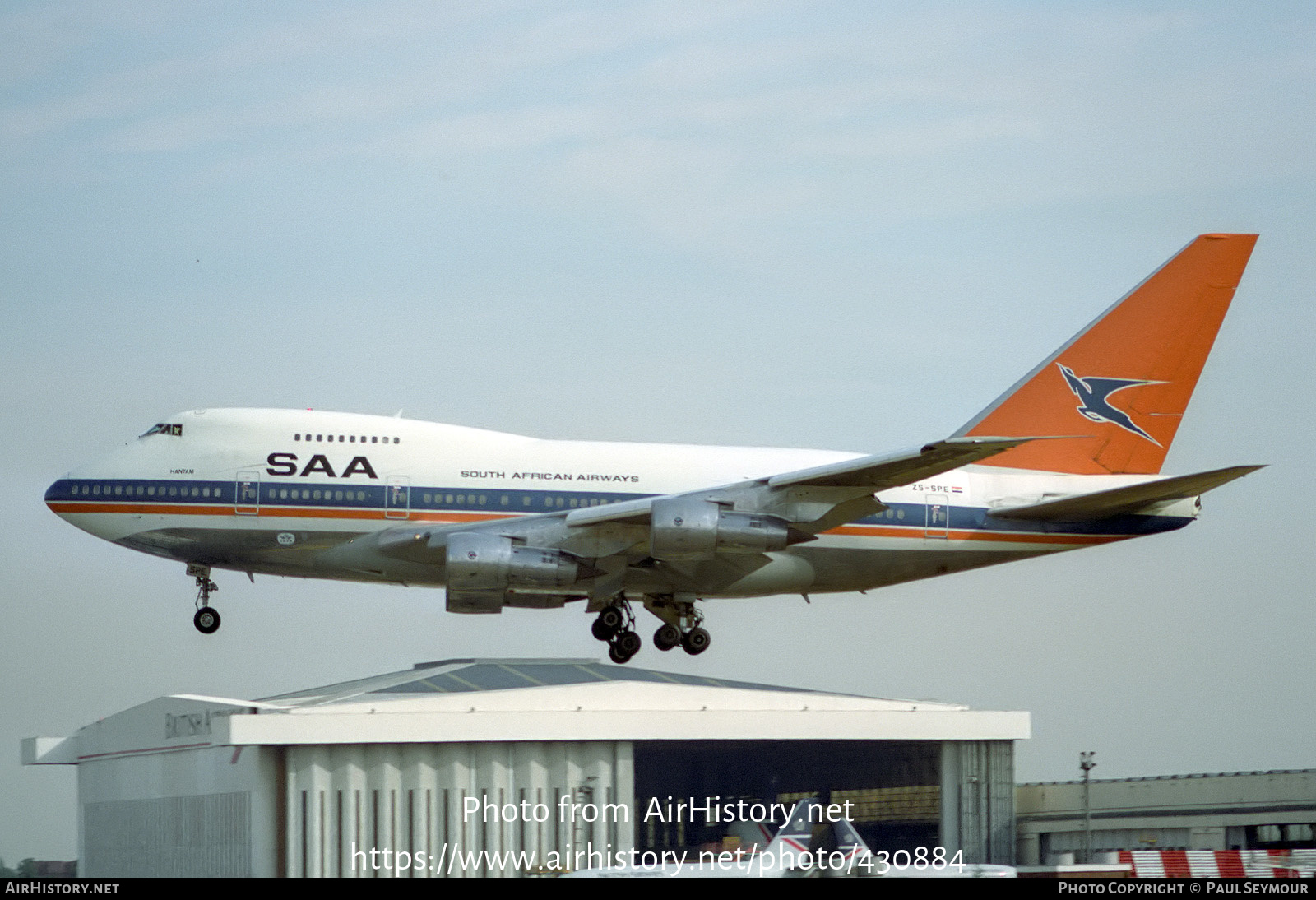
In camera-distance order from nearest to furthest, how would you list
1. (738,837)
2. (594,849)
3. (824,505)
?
(824,505)
(594,849)
(738,837)

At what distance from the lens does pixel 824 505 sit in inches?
1885

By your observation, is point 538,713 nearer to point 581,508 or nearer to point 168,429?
point 581,508

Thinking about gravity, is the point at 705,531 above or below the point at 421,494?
below

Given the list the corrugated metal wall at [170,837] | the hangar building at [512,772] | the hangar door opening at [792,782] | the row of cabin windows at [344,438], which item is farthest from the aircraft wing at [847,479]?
the corrugated metal wall at [170,837]

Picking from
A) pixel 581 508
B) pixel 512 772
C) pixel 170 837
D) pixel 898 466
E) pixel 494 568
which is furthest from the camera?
pixel 170 837

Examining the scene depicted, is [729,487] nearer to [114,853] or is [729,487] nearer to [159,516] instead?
[159,516]

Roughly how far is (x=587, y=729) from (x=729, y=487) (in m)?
10.6

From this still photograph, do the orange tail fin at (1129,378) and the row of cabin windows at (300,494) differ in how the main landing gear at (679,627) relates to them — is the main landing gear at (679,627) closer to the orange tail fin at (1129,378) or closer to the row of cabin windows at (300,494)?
the row of cabin windows at (300,494)

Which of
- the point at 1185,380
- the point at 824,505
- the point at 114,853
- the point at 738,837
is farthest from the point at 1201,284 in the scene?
the point at 114,853

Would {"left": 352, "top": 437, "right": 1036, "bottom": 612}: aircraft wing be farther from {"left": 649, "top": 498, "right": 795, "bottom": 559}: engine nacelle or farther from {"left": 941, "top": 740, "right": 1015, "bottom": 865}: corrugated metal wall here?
{"left": 941, "top": 740, "right": 1015, "bottom": 865}: corrugated metal wall

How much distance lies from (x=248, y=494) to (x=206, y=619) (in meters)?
5.61

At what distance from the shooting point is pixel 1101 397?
53.9 m

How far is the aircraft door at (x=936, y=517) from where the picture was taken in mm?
50625

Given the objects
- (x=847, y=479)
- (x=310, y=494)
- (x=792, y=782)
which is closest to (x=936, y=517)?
(x=847, y=479)
